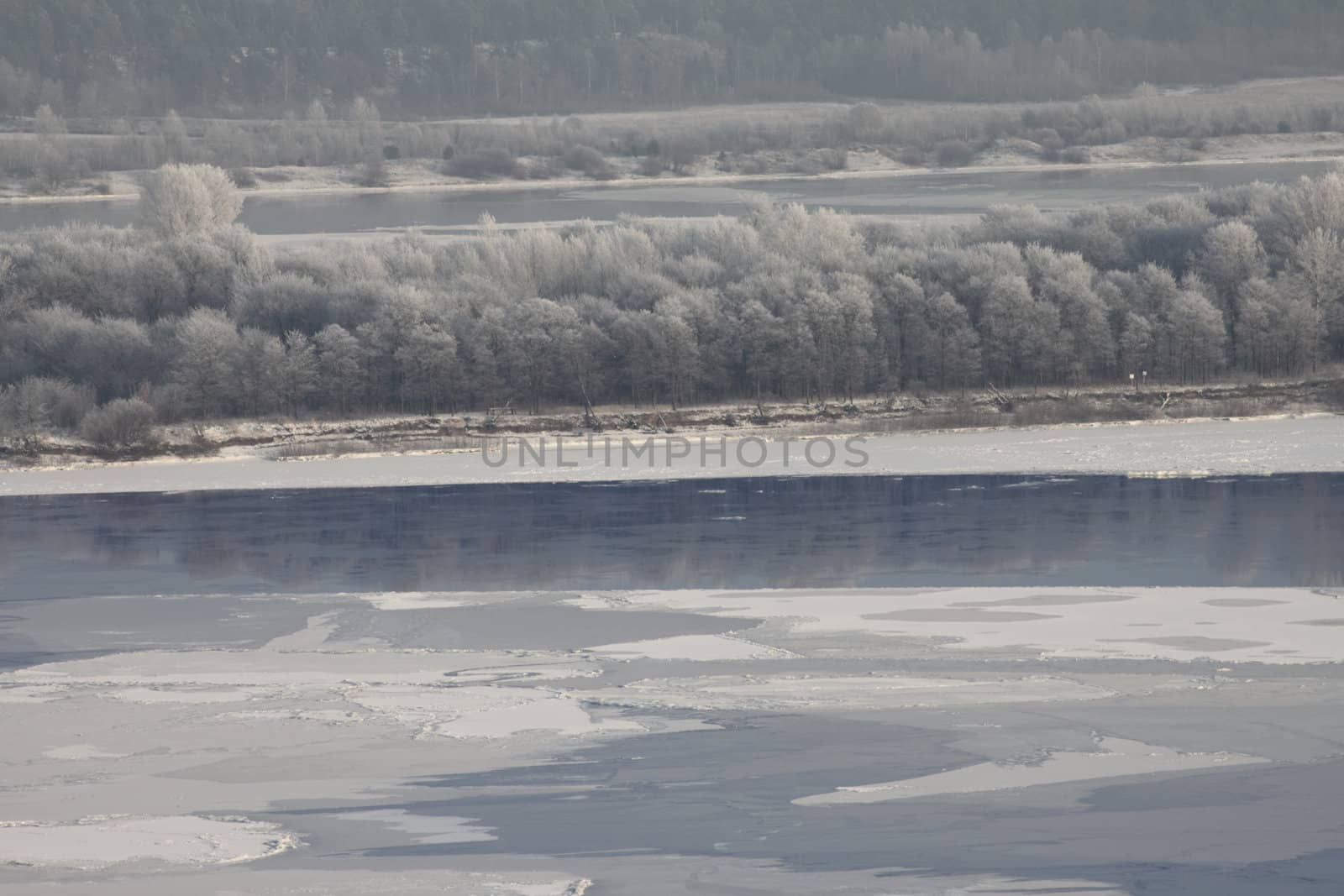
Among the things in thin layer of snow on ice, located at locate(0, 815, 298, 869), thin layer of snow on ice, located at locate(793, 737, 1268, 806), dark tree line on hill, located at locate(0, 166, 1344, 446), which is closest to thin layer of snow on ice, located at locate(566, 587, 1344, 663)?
thin layer of snow on ice, located at locate(793, 737, 1268, 806)

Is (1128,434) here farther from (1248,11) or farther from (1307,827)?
(1248,11)

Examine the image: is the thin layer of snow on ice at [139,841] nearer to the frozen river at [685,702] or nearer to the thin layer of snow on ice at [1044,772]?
the frozen river at [685,702]

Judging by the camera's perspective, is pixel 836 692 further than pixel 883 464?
No

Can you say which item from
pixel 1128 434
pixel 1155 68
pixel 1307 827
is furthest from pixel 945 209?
pixel 1155 68

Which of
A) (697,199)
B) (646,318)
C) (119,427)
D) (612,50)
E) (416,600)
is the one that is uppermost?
(612,50)

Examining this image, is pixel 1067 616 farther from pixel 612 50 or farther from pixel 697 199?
pixel 612 50

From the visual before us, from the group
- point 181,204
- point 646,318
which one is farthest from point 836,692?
point 181,204
